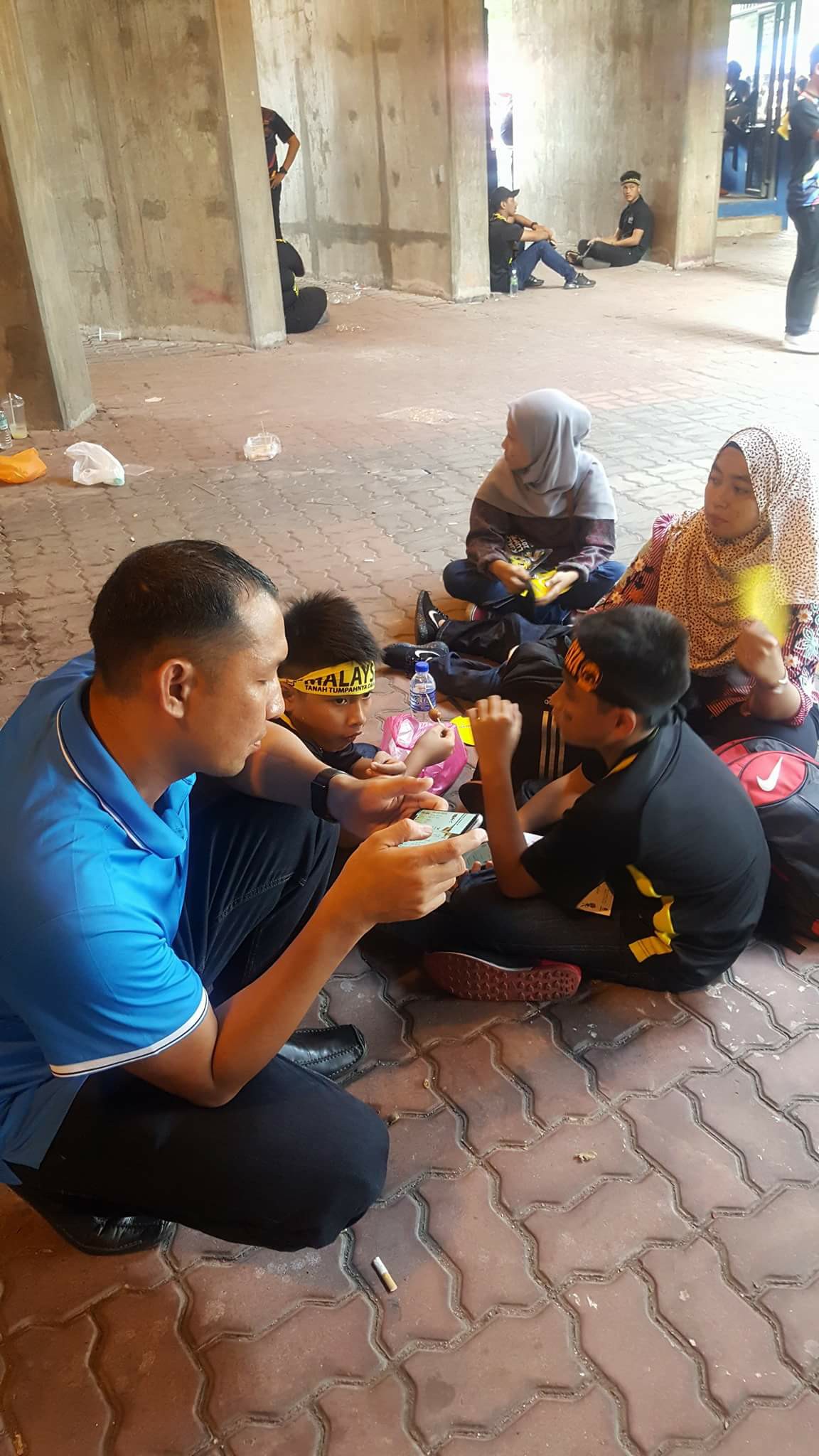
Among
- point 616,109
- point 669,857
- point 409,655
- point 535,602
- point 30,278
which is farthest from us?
point 616,109

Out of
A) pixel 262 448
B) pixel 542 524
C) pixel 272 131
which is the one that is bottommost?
pixel 262 448

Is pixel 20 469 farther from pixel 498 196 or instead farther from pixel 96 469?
pixel 498 196

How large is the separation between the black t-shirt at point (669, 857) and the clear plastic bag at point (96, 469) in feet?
16.5

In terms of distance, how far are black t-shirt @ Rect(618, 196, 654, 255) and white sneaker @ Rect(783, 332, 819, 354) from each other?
5197 millimetres

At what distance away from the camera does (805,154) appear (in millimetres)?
8531

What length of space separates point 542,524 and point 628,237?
1100 centimetres

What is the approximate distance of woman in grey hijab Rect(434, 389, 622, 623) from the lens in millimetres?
4195

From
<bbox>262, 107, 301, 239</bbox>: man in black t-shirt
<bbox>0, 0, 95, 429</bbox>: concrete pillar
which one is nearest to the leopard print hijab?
<bbox>0, 0, 95, 429</bbox>: concrete pillar

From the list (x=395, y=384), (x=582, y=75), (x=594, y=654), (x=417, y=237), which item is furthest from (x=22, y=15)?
(x=594, y=654)

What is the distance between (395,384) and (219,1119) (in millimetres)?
7795

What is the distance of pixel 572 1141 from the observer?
2.17 m

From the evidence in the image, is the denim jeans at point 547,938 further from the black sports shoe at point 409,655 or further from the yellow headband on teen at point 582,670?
the black sports shoe at point 409,655

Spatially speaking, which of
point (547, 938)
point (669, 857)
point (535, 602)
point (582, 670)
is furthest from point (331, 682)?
point (535, 602)

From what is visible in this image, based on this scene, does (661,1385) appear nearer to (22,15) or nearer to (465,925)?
(465,925)
